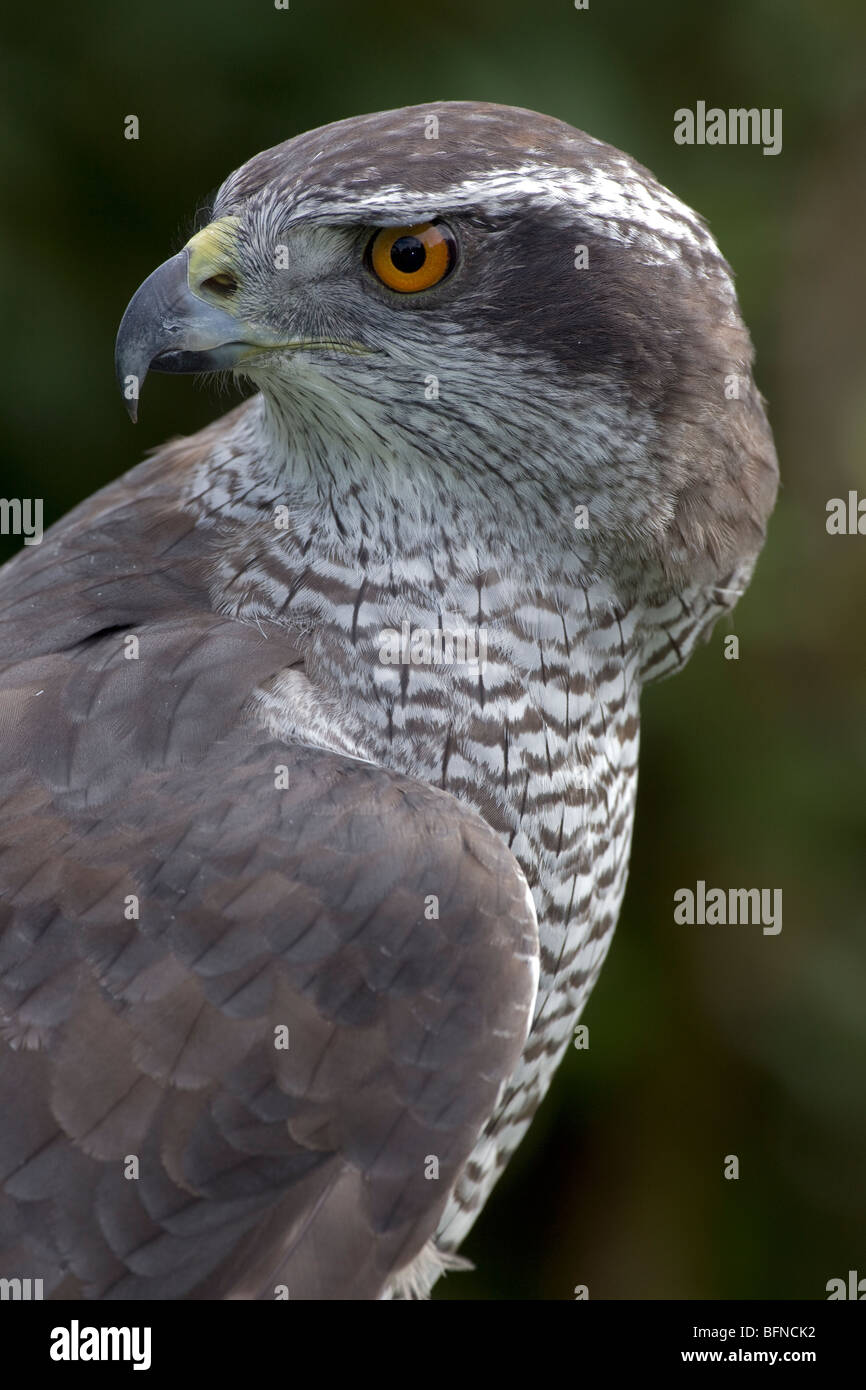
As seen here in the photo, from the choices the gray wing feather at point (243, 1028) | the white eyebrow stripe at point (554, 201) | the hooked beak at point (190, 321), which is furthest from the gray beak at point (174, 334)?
the gray wing feather at point (243, 1028)

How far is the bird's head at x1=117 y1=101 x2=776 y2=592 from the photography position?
254 cm

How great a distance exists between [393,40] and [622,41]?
24.0 inches

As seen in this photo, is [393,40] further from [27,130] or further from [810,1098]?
[810,1098]

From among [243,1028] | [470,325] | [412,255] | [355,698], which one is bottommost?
[243,1028]

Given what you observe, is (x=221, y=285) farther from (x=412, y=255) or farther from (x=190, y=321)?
(x=412, y=255)

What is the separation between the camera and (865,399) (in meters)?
4.28

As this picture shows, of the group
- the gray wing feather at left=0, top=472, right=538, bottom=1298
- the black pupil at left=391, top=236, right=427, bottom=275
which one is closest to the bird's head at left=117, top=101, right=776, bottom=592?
the black pupil at left=391, top=236, right=427, bottom=275

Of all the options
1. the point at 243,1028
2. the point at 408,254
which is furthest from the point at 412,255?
the point at 243,1028

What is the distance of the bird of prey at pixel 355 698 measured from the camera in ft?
7.89

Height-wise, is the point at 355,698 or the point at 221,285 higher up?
the point at 221,285

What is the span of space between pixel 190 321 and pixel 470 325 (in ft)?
1.60

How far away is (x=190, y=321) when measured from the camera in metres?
2.64

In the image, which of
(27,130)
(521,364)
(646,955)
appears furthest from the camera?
(646,955)

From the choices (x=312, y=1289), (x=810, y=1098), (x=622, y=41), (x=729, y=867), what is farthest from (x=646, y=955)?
(x=622, y=41)
